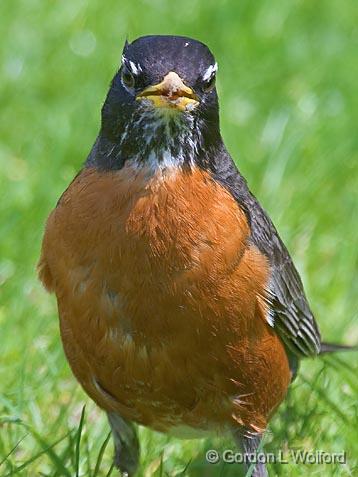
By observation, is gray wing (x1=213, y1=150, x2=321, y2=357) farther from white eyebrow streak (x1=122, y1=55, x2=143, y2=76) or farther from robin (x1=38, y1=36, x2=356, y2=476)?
white eyebrow streak (x1=122, y1=55, x2=143, y2=76)

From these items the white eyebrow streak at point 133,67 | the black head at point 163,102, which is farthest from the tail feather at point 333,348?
the white eyebrow streak at point 133,67

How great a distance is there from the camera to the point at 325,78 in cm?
879

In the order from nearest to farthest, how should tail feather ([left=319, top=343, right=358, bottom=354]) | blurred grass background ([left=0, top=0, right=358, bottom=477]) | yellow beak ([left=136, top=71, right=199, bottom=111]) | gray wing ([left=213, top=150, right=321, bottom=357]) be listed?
1. yellow beak ([left=136, top=71, right=199, bottom=111])
2. gray wing ([left=213, top=150, right=321, bottom=357])
3. blurred grass background ([left=0, top=0, right=358, bottom=477])
4. tail feather ([left=319, top=343, right=358, bottom=354])

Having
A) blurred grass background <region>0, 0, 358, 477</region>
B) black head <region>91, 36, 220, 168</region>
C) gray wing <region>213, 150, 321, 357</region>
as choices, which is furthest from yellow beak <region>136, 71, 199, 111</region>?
blurred grass background <region>0, 0, 358, 477</region>

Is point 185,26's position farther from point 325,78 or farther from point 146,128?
point 146,128

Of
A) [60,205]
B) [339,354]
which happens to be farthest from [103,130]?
[339,354]

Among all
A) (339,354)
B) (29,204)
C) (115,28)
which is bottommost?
(339,354)

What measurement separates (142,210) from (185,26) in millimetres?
4584

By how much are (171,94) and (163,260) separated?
64cm

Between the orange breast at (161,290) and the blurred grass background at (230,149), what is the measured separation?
0.39 m

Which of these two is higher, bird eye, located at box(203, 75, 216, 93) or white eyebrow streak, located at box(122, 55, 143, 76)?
white eyebrow streak, located at box(122, 55, 143, 76)

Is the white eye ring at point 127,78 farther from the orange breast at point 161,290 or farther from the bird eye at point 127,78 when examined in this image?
the orange breast at point 161,290

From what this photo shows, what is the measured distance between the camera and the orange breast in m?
4.78

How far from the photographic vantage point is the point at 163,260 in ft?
15.7
